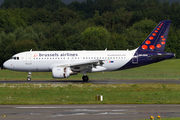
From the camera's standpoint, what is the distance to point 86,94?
96.9 ft

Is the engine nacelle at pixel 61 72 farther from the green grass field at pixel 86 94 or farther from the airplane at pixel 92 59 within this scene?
the green grass field at pixel 86 94

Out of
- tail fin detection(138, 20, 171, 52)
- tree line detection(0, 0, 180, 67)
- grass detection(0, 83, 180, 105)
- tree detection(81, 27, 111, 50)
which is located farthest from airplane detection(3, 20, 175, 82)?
tree detection(81, 27, 111, 50)

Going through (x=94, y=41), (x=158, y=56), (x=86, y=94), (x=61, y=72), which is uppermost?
(x=94, y=41)

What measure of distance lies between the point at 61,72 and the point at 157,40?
14196mm

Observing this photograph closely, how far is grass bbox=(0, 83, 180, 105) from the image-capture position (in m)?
25.5

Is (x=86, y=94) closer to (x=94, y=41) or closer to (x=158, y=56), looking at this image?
(x=158, y=56)

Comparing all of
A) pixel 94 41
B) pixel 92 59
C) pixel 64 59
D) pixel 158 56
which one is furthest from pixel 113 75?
pixel 94 41

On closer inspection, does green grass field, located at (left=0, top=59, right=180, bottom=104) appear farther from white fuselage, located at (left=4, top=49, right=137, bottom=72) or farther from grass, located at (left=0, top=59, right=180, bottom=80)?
grass, located at (left=0, top=59, right=180, bottom=80)

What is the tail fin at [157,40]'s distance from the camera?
44.8m

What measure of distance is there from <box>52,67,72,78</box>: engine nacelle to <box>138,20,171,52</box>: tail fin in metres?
10.7

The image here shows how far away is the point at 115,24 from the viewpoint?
552 ft

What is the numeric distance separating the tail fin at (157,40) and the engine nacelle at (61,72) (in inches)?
422

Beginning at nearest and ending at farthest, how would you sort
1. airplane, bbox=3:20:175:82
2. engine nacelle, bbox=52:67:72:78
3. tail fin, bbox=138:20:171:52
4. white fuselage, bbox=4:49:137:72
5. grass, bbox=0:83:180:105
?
1. grass, bbox=0:83:180:105
2. engine nacelle, bbox=52:67:72:78
3. airplane, bbox=3:20:175:82
4. white fuselage, bbox=4:49:137:72
5. tail fin, bbox=138:20:171:52

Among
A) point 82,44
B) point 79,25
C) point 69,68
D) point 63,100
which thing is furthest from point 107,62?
point 79,25
